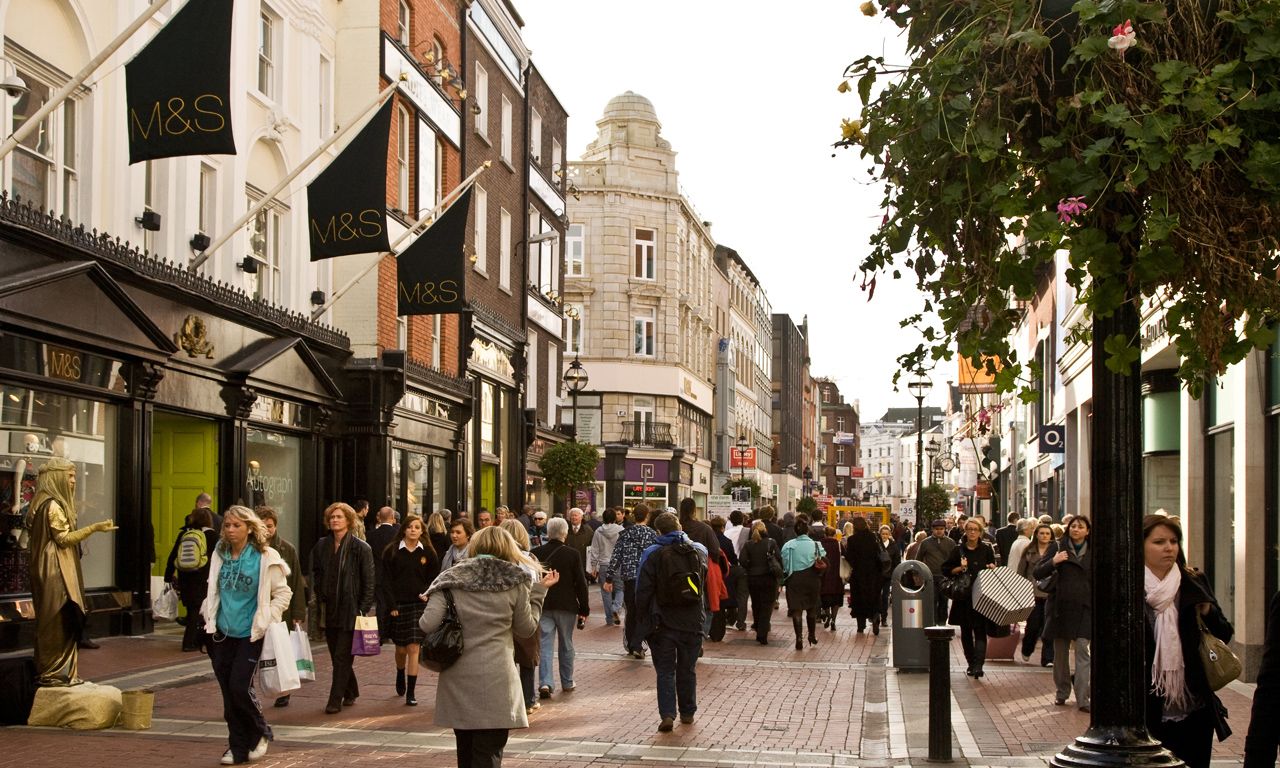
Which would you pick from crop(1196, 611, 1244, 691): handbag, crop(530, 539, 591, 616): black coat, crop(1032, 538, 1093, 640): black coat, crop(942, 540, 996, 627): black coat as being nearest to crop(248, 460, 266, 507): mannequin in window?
crop(530, 539, 591, 616): black coat

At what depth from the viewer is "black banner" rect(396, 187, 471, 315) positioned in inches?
948

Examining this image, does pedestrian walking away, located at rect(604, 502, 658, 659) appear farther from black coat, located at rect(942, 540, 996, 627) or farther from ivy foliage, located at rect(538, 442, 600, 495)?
ivy foliage, located at rect(538, 442, 600, 495)

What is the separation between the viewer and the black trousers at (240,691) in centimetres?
1030

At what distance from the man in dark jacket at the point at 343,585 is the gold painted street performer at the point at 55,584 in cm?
223

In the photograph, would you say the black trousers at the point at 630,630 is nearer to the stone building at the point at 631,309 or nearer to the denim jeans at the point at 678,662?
the denim jeans at the point at 678,662

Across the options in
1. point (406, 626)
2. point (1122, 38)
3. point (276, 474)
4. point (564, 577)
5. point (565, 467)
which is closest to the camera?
point (1122, 38)

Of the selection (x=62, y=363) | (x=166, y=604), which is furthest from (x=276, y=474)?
(x=62, y=363)

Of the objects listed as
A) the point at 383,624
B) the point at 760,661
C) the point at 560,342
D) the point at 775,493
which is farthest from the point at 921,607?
the point at 775,493

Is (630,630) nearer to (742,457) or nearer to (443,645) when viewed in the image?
(443,645)

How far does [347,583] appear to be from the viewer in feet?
44.4

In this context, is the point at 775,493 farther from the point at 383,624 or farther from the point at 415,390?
the point at 383,624

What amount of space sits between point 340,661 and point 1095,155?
33.0 ft

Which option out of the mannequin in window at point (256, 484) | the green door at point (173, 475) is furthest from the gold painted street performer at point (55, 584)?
the mannequin in window at point (256, 484)

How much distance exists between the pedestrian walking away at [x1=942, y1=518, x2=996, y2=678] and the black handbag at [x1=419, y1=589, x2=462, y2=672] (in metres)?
9.88
